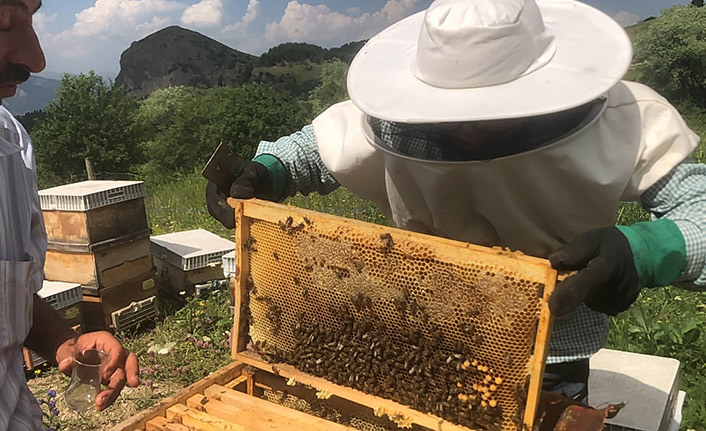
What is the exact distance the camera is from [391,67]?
211cm

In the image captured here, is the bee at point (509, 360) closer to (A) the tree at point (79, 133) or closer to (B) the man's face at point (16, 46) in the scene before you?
(B) the man's face at point (16, 46)

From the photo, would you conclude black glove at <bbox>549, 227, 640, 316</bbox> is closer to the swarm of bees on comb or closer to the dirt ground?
the swarm of bees on comb

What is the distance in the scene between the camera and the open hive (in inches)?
68.8

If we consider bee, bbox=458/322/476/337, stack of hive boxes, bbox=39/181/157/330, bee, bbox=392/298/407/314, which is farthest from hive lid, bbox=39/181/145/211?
bee, bbox=458/322/476/337

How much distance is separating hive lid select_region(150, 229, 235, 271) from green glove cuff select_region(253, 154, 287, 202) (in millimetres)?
4104

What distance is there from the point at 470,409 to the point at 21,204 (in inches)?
62.2

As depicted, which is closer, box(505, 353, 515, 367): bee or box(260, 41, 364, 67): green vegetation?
box(505, 353, 515, 367): bee

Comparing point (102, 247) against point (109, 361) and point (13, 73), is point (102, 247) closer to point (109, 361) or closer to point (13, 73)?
point (109, 361)

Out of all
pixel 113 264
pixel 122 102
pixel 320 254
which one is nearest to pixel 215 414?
pixel 320 254

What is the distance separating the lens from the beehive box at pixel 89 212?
5695 millimetres

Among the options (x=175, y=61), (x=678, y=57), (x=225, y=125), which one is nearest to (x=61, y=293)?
(x=225, y=125)

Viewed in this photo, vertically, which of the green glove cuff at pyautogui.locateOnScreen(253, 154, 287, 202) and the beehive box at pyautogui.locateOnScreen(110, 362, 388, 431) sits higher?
the green glove cuff at pyautogui.locateOnScreen(253, 154, 287, 202)

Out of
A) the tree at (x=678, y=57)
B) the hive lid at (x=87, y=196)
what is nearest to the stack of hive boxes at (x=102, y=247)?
the hive lid at (x=87, y=196)

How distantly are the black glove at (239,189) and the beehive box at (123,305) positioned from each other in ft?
13.0
